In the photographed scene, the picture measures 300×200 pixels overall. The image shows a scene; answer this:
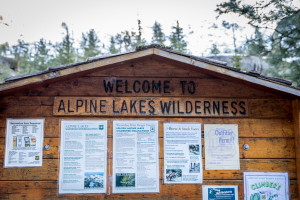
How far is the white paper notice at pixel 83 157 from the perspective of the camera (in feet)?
11.4

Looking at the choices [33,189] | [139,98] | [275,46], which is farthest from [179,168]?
[275,46]

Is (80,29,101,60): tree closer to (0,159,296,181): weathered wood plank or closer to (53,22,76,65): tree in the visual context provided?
(53,22,76,65): tree

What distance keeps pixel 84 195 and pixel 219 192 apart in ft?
6.50

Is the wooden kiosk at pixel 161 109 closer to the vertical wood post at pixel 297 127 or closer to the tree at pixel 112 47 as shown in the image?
the vertical wood post at pixel 297 127

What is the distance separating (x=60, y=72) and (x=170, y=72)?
162 cm

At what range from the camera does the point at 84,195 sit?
349 cm

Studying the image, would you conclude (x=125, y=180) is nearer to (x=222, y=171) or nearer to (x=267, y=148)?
(x=222, y=171)

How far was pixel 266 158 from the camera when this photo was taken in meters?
3.63

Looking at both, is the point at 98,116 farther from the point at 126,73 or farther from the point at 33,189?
Answer: the point at 33,189

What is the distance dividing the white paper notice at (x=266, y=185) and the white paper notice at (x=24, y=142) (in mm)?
3090

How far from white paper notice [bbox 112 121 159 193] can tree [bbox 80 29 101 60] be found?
23462 millimetres

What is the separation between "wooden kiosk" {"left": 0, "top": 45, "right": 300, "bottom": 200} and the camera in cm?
350

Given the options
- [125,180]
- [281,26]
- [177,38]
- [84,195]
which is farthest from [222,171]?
[177,38]

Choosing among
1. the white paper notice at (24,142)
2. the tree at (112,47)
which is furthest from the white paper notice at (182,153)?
the tree at (112,47)
